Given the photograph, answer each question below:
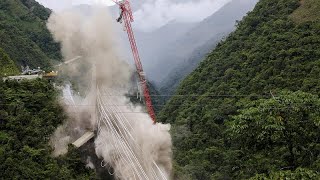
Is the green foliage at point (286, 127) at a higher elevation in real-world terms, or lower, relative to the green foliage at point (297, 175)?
higher

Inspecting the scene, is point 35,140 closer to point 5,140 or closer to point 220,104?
point 5,140

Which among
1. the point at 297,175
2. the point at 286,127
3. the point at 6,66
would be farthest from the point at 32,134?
the point at 6,66

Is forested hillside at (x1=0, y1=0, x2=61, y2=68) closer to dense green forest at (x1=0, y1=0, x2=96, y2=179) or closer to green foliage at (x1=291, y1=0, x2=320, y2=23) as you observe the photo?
green foliage at (x1=291, y1=0, x2=320, y2=23)

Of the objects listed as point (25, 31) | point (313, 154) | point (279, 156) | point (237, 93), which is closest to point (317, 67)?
point (237, 93)

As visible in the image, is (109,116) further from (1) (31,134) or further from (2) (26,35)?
(2) (26,35)

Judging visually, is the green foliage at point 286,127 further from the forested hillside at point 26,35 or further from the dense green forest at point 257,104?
the forested hillside at point 26,35

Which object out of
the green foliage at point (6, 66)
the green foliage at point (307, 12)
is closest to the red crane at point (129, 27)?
the green foliage at point (6, 66)
